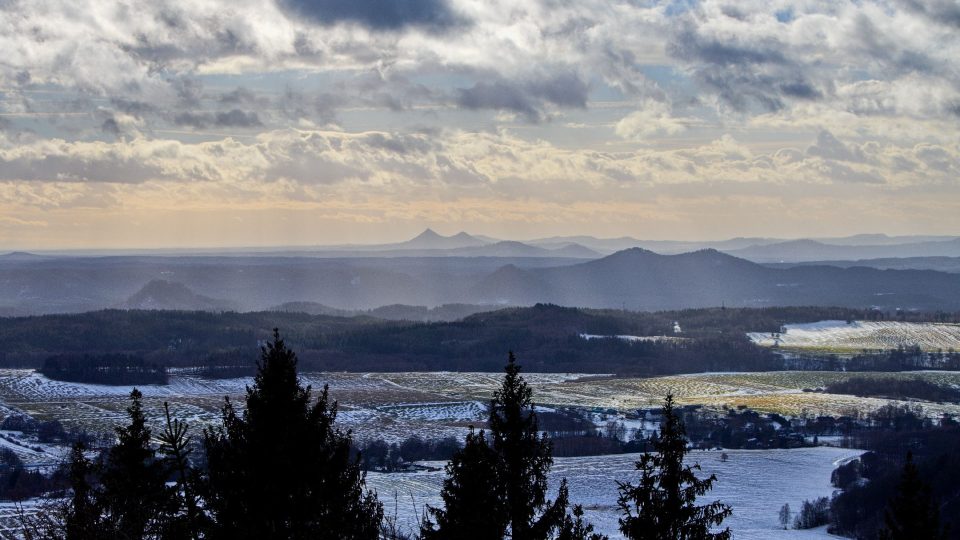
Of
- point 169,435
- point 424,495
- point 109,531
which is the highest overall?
point 169,435

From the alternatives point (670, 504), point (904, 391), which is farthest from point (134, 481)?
point (904, 391)

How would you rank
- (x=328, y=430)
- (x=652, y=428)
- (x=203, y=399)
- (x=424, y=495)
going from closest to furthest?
1. (x=328, y=430)
2. (x=424, y=495)
3. (x=652, y=428)
4. (x=203, y=399)

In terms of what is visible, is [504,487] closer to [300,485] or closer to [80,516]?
[300,485]

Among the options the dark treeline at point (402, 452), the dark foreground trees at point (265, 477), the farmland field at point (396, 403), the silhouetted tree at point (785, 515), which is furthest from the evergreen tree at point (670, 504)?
the farmland field at point (396, 403)

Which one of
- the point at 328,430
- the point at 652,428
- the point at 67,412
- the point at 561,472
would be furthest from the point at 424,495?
the point at 67,412

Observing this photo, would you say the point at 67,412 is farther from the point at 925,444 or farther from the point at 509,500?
the point at 509,500

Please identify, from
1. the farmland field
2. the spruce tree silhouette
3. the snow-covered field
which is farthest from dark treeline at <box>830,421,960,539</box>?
the spruce tree silhouette

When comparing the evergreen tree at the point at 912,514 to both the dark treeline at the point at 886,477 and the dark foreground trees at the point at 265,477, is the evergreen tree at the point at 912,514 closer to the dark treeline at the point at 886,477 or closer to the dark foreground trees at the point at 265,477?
the dark foreground trees at the point at 265,477
